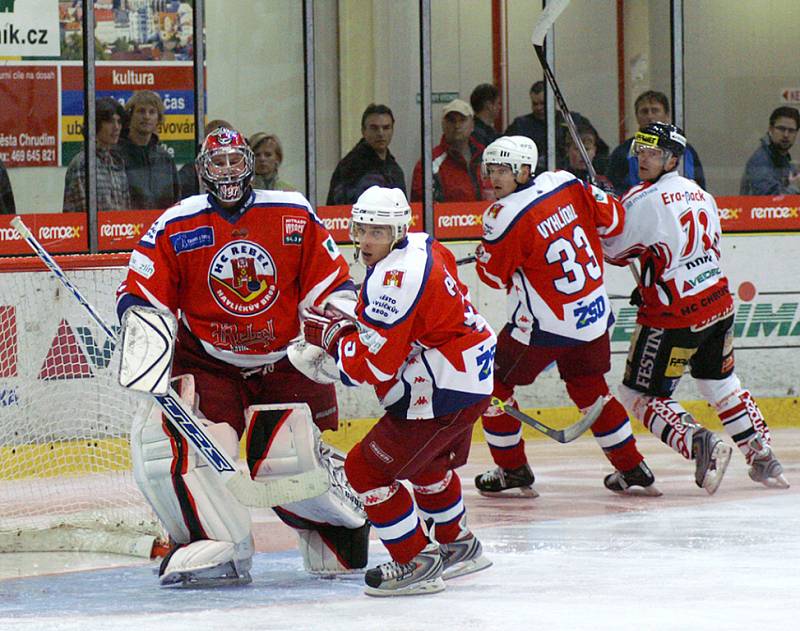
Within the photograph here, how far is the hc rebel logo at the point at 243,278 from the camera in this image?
14.8 feet

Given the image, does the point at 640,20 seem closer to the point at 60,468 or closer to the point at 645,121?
the point at 645,121

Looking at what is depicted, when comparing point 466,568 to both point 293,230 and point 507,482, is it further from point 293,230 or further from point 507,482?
point 507,482

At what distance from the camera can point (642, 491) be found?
5.93 meters

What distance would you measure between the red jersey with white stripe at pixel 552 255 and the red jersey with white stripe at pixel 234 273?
1.21 m

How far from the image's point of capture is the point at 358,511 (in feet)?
14.8

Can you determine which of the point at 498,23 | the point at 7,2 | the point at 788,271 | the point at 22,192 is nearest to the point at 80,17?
the point at 7,2

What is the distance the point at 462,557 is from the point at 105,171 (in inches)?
136

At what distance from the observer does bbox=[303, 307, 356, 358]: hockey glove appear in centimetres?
414

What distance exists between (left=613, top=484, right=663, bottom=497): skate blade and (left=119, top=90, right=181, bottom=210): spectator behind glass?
103 inches

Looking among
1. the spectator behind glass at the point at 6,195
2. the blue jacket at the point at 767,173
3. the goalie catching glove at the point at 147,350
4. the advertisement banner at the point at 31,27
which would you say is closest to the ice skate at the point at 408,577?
the goalie catching glove at the point at 147,350

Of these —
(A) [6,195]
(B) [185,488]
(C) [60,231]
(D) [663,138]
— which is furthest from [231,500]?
(A) [6,195]

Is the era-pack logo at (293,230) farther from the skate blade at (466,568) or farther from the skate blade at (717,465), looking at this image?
the skate blade at (717,465)

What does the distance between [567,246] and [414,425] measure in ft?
5.40

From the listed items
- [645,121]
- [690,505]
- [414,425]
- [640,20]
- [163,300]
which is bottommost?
[690,505]
